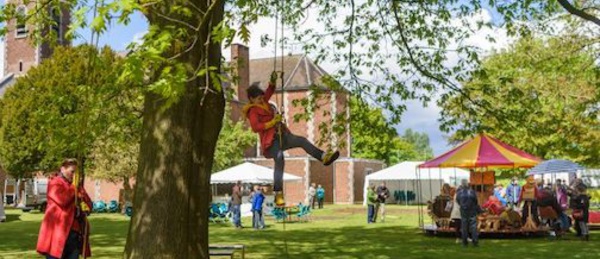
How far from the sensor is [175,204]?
300 inches

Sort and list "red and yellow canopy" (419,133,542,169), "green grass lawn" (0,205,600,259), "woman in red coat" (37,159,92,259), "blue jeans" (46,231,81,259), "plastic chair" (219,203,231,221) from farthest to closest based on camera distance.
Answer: "plastic chair" (219,203,231,221), "red and yellow canopy" (419,133,542,169), "green grass lawn" (0,205,600,259), "blue jeans" (46,231,81,259), "woman in red coat" (37,159,92,259)

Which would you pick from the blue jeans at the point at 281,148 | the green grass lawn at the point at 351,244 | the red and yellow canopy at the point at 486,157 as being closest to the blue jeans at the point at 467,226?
the green grass lawn at the point at 351,244

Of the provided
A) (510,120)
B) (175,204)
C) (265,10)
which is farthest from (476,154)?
(175,204)

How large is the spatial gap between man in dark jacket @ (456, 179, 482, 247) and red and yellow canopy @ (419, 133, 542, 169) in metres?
2.81

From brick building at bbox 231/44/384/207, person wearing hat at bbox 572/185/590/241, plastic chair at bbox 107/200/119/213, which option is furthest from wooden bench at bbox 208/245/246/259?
brick building at bbox 231/44/384/207

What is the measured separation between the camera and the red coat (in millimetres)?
8055

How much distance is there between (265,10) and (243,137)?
34.5 metres

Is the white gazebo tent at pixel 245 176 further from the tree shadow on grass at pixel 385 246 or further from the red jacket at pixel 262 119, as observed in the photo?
the red jacket at pixel 262 119

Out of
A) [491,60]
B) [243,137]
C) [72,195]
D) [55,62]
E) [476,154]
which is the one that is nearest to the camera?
[72,195]

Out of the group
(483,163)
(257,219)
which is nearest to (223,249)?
(483,163)

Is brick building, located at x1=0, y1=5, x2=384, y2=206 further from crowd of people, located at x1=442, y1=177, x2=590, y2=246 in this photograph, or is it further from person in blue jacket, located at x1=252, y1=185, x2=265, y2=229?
crowd of people, located at x1=442, y1=177, x2=590, y2=246

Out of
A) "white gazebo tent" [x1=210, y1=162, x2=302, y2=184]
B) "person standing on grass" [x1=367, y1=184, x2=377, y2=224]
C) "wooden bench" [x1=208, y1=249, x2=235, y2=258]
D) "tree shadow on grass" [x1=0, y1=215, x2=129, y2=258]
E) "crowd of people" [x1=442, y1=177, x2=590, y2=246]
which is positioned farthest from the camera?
"white gazebo tent" [x1=210, y1=162, x2=302, y2=184]

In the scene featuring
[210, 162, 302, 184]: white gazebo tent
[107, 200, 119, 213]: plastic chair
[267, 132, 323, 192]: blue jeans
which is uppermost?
[210, 162, 302, 184]: white gazebo tent

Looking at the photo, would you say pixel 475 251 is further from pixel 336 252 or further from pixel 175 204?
pixel 175 204
